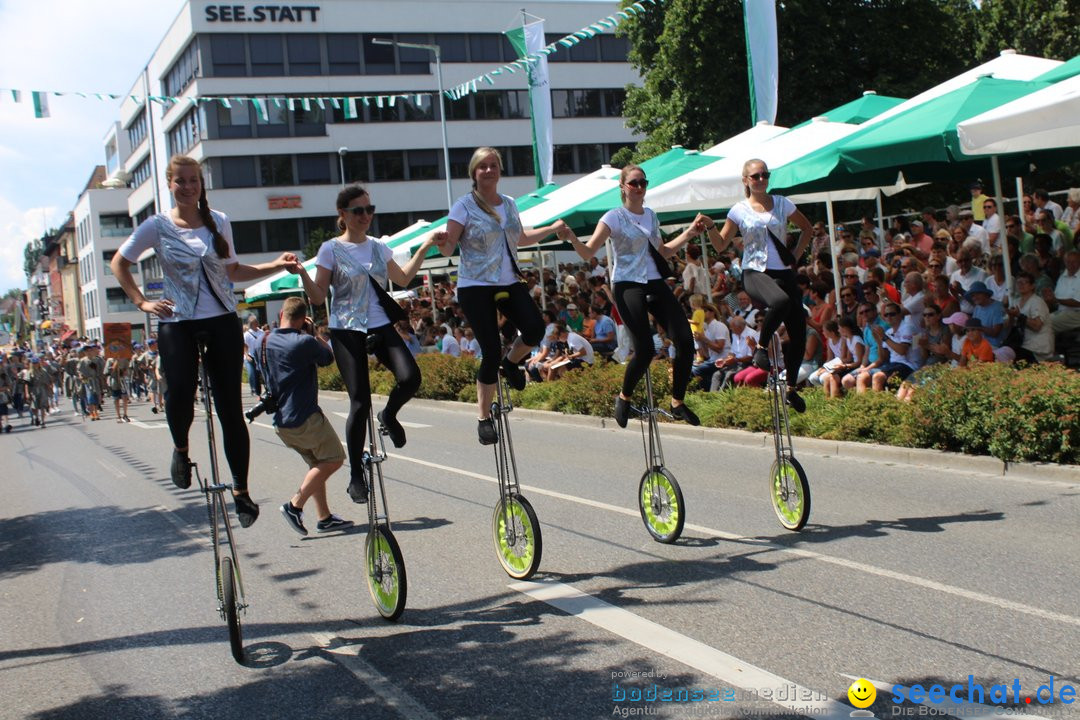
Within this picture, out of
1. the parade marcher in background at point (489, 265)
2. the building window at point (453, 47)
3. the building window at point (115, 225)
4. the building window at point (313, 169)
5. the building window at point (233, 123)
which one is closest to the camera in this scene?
the parade marcher in background at point (489, 265)

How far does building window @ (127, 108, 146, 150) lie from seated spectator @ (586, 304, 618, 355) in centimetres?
6082

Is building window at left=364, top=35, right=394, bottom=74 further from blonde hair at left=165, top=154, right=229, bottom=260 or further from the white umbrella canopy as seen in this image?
blonde hair at left=165, top=154, right=229, bottom=260

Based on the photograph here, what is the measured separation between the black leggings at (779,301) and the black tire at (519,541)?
2.19 metres

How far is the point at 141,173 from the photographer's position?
75562 mm

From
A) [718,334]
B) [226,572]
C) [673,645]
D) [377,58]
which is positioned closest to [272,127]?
[377,58]

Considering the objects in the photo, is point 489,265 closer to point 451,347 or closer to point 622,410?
point 622,410

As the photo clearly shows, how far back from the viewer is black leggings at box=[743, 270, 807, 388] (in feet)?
24.8

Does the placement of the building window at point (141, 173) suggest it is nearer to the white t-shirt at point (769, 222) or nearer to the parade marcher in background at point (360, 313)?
the white t-shirt at point (769, 222)

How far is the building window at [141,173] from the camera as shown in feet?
238

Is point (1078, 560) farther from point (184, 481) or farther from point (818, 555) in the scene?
point (184, 481)

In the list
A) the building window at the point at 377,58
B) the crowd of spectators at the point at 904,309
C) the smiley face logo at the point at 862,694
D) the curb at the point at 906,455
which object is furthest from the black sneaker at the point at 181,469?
the building window at the point at 377,58

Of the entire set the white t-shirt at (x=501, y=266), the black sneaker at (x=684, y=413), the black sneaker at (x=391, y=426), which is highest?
the white t-shirt at (x=501, y=266)

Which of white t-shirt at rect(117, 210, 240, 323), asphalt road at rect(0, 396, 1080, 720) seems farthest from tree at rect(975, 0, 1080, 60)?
white t-shirt at rect(117, 210, 240, 323)

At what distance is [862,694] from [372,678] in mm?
2172
